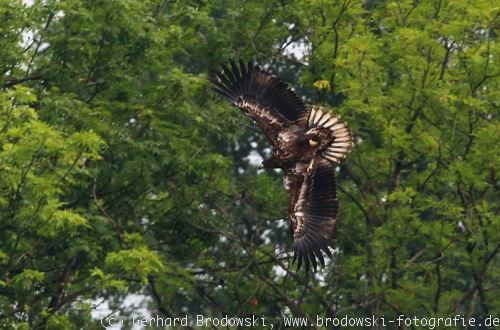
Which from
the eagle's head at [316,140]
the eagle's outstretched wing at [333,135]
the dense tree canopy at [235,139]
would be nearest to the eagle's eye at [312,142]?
the eagle's head at [316,140]

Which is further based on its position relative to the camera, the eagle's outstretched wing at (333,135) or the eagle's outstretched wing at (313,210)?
the eagle's outstretched wing at (333,135)

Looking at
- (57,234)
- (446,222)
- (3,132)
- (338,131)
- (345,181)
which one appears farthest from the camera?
(345,181)

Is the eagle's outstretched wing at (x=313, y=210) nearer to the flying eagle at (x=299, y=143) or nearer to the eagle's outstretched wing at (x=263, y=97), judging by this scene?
A: the flying eagle at (x=299, y=143)

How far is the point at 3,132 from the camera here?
21.1 m

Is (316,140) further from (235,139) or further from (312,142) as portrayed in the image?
(235,139)

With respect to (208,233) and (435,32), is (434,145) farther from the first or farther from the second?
(208,233)

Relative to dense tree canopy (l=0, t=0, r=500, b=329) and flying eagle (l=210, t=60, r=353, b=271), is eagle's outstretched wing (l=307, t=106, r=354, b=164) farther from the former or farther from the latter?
dense tree canopy (l=0, t=0, r=500, b=329)

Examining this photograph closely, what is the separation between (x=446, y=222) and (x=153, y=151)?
4519 mm

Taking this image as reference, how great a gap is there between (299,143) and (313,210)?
87cm

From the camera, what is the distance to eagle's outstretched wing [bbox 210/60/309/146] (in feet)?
65.3

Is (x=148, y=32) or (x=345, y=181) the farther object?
(x=345, y=181)

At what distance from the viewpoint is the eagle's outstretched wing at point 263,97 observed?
1989cm

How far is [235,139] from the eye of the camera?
25047mm

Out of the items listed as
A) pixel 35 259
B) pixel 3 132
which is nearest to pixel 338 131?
pixel 3 132
